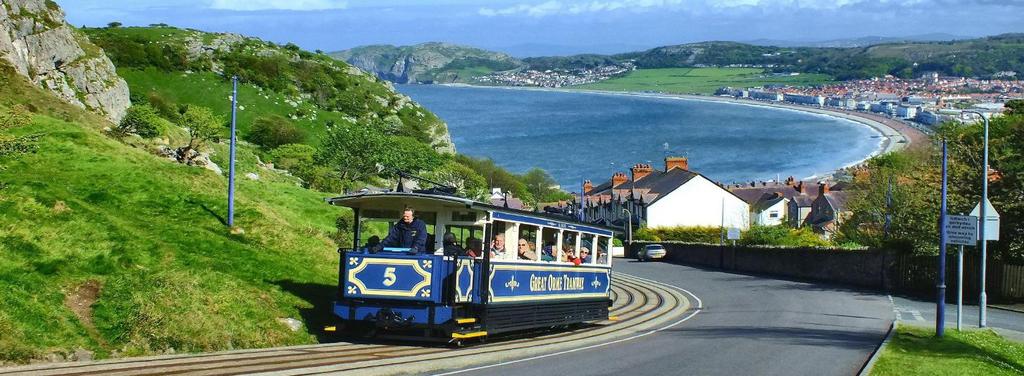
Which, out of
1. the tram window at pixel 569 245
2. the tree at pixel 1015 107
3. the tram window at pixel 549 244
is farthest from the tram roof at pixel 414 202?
the tree at pixel 1015 107

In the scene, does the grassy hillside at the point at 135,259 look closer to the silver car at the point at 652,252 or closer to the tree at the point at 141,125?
the tree at the point at 141,125

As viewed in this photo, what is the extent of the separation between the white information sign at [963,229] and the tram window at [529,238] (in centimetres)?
1004

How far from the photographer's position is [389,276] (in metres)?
20.4

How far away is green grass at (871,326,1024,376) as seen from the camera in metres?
19.6

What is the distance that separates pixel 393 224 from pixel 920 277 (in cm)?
2689

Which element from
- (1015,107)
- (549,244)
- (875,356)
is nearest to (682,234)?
(1015,107)

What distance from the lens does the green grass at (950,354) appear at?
1956 centimetres

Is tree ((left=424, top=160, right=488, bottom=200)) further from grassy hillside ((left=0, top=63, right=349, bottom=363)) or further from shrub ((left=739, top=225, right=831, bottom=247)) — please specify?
grassy hillside ((left=0, top=63, right=349, bottom=363))

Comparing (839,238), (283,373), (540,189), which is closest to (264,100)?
(540,189)

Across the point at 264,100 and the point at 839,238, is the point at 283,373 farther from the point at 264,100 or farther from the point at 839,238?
the point at 264,100

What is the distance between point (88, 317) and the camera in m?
18.3

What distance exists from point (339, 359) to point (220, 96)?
95.9 metres

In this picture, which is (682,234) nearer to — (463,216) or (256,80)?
(256,80)

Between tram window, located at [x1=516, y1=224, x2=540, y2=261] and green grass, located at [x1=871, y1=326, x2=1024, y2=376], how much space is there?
7.03 meters
